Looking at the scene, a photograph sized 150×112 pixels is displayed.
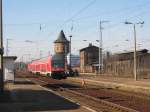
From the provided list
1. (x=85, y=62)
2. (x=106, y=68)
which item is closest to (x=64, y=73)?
(x=106, y=68)

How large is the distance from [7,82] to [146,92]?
18538 mm

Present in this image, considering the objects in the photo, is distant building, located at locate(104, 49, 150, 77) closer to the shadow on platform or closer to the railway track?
the railway track

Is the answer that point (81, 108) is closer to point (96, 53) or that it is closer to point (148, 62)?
point (148, 62)

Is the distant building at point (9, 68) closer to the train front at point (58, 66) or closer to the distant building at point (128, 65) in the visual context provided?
the train front at point (58, 66)

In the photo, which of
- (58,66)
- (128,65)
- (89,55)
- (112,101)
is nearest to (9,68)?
(58,66)

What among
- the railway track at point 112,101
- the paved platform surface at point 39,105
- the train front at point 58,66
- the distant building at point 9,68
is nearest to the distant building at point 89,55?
the train front at point 58,66

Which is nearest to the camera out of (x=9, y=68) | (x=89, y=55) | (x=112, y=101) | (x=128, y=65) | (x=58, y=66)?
(x=112, y=101)

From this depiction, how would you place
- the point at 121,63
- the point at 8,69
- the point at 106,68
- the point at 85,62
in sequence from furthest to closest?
the point at 85,62
the point at 106,68
the point at 121,63
the point at 8,69

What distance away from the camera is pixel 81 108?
20.3 m

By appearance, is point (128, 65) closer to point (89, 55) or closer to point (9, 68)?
point (9, 68)

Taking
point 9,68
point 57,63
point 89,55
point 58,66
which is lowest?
point 9,68

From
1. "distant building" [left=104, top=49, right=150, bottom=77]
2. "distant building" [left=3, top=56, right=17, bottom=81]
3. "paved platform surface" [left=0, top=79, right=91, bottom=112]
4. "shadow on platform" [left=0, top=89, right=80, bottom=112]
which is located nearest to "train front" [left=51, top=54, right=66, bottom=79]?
"distant building" [left=104, top=49, right=150, bottom=77]

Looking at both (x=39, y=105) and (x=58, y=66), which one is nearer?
(x=39, y=105)

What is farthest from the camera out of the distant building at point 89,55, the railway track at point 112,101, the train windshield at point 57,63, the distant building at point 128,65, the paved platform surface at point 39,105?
the distant building at point 89,55
